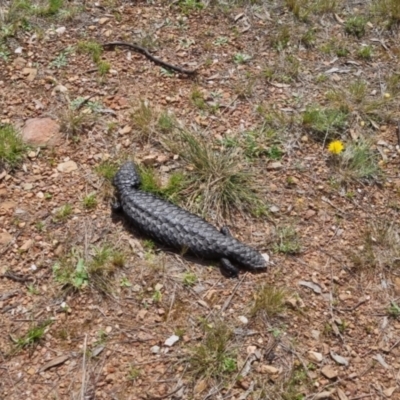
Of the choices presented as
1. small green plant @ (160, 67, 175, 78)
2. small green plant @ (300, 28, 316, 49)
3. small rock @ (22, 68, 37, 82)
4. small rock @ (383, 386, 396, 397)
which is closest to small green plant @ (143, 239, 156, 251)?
small rock @ (383, 386, 396, 397)

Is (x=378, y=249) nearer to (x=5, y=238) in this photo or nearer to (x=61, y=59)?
(x=5, y=238)

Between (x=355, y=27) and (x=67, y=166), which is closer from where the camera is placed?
(x=67, y=166)

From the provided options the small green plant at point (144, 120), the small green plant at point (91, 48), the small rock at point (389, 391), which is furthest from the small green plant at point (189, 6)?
the small rock at point (389, 391)

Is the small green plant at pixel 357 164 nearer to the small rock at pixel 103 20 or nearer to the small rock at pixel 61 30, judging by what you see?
the small rock at pixel 103 20

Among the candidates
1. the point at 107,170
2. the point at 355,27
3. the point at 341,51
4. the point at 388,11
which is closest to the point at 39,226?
the point at 107,170

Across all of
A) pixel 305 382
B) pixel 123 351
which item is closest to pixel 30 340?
pixel 123 351

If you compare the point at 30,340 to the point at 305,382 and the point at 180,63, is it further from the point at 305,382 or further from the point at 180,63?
the point at 180,63
